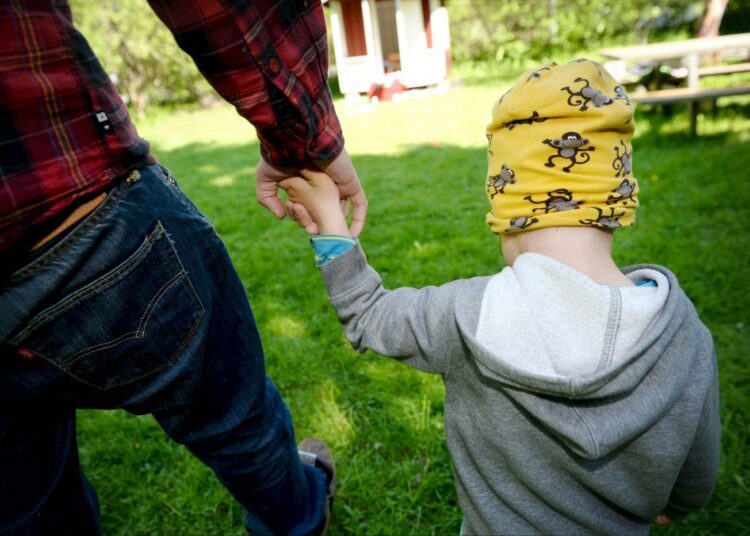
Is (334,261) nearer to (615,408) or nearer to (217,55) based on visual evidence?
(217,55)

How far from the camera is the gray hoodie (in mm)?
970

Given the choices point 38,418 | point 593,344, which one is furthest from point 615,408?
point 38,418

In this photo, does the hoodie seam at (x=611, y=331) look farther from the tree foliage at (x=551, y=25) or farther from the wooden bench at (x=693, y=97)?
the tree foliage at (x=551, y=25)

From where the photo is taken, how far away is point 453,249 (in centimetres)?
390

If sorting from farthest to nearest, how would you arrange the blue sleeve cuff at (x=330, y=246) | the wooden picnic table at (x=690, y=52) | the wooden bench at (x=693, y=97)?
the wooden picnic table at (x=690, y=52) < the wooden bench at (x=693, y=97) < the blue sleeve cuff at (x=330, y=246)

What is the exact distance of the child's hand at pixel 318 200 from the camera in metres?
1.28

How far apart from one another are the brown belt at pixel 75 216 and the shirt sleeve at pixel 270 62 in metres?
0.32

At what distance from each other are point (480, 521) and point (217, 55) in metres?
1.16

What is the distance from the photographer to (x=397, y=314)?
1.14 meters

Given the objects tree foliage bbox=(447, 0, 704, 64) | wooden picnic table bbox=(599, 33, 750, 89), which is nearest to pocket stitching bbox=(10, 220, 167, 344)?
wooden picnic table bbox=(599, 33, 750, 89)

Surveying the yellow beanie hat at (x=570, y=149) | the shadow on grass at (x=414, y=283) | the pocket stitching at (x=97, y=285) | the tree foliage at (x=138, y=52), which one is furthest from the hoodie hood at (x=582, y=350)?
the tree foliage at (x=138, y=52)

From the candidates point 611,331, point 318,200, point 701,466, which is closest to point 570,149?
point 611,331

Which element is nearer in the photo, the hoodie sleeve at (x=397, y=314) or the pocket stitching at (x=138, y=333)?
the pocket stitching at (x=138, y=333)

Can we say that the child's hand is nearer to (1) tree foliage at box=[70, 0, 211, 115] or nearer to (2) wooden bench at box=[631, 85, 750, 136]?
(2) wooden bench at box=[631, 85, 750, 136]
